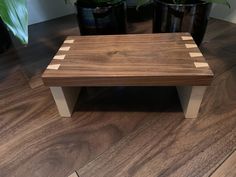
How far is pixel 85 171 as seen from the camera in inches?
19.2

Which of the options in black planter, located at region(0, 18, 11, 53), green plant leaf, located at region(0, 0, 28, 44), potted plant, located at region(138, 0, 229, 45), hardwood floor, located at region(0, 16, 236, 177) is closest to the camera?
green plant leaf, located at region(0, 0, 28, 44)

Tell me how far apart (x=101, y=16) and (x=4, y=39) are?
525mm

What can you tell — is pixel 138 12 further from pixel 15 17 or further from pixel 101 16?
pixel 15 17

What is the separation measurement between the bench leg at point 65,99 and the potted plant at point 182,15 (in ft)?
1.36

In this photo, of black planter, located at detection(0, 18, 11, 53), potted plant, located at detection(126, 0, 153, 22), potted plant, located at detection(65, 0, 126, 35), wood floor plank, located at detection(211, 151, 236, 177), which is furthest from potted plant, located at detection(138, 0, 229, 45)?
black planter, located at detection(0, 18, 11, 53)

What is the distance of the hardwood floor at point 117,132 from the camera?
49 cm

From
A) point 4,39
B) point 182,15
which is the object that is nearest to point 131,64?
point 182,15

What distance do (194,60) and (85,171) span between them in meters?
0.39

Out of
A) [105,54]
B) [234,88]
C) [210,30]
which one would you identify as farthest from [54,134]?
[210,30]

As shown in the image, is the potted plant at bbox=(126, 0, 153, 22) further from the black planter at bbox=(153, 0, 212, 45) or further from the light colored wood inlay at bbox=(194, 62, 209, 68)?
the light colored wood inlay at bbox=(194, 62, 209, 68)

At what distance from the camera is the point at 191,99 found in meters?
0.55

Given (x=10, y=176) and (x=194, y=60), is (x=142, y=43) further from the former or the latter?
(x=10, y=176)

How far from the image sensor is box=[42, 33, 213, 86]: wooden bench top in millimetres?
496

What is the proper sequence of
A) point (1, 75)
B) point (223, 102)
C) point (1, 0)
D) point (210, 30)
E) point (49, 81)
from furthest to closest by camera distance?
point (210, 30) < point (1, 75) < point (223, 102) < point (49, 81) < point (1, 0)
